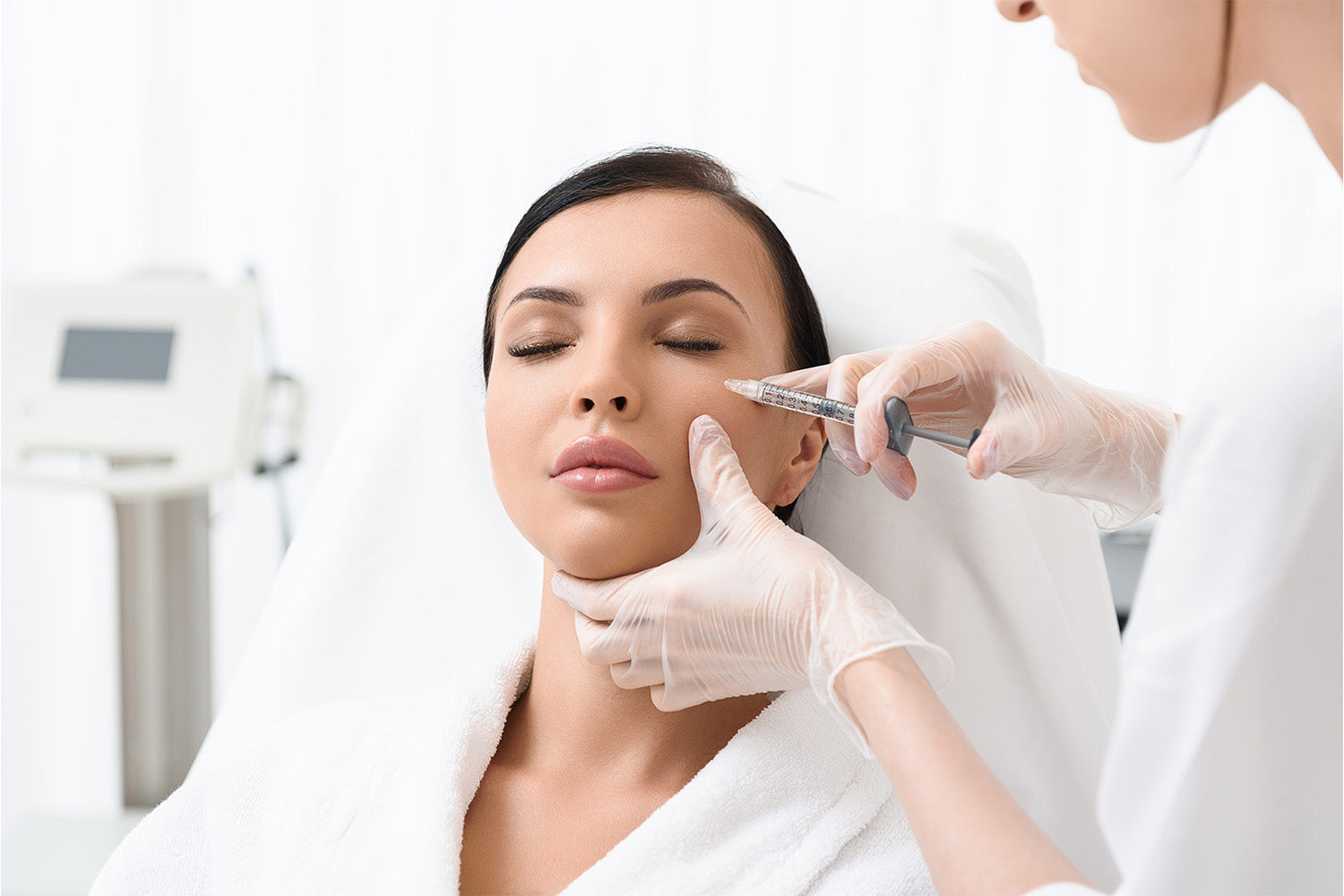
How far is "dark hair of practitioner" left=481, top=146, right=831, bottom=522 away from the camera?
113 centimetres

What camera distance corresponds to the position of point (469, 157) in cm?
230

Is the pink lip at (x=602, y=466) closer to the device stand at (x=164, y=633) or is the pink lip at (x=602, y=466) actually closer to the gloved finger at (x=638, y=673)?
the gloved finger at (x=638, y=673)

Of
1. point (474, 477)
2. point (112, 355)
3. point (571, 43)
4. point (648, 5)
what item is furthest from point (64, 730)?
point (648, 5)

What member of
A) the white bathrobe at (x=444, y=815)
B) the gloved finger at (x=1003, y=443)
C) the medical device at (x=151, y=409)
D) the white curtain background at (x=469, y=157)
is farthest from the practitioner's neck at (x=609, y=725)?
the white curtain background at (x=469, y=157)

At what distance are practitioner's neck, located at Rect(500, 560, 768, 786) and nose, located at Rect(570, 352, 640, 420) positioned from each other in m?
0.22

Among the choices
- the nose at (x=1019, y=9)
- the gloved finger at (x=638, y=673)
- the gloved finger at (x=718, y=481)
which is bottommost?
the gloved finger at (x=638, y=673)

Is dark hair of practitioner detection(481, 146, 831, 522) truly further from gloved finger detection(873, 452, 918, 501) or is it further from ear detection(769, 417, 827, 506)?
gloved finger detection(873, 452, 918, 501)

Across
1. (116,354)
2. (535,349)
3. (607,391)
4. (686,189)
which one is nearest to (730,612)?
(607,391)

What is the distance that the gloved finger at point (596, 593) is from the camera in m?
0.96

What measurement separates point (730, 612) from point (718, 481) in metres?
0.12

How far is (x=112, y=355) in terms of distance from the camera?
1919 millimetres

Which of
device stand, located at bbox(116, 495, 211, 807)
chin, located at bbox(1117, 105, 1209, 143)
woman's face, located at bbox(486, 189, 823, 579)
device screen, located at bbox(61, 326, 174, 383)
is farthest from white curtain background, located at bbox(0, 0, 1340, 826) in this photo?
chin, located at bbox(1117, 105, 1209, 143)

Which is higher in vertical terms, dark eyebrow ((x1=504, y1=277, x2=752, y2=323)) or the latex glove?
dark eyebrow ((x1=504, y1=277, x2=752, y2=323))

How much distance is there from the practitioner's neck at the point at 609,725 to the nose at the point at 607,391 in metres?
0.22
